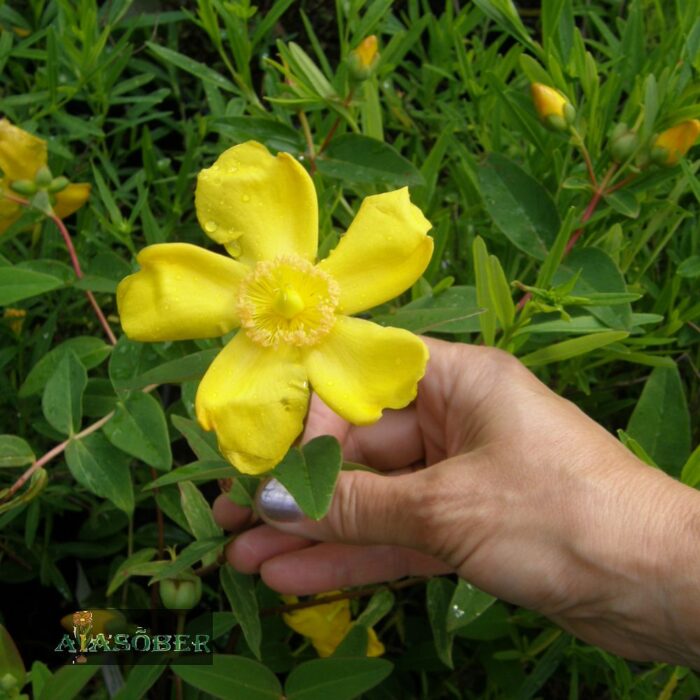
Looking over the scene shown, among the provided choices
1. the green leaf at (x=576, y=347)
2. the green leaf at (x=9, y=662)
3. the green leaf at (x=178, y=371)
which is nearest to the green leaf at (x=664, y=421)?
the green leaf at (x=576, y=347)

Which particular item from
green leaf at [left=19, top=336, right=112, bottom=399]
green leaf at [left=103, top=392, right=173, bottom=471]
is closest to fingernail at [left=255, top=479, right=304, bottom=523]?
green leaf at [left=103, top=392, right=173, bottom=471]

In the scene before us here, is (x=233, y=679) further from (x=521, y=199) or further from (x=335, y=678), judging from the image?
(x=521, y=199)

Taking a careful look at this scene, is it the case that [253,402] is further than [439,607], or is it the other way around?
[439,607]

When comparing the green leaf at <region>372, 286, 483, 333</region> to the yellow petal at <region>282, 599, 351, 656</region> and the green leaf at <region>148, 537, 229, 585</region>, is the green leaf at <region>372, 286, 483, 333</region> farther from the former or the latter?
the yellow petal at <region>282, 599, 351, 656</region>

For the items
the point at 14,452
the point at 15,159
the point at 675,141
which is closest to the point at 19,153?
the point at 15,159

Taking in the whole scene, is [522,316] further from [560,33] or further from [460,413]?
[560,33]
